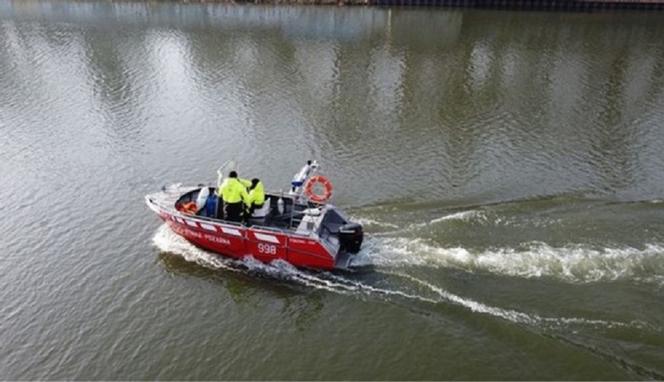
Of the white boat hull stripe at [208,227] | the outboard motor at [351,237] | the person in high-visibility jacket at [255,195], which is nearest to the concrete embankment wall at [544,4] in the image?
the person in high-visibility jacket at [255,195]

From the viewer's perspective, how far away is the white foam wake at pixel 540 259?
14609 mm

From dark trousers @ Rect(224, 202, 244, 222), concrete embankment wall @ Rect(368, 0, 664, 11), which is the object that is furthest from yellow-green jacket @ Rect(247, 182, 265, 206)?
concrete embankment wall @ Rect(368, 0, 664, 11)

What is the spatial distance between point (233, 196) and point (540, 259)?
27.7ft

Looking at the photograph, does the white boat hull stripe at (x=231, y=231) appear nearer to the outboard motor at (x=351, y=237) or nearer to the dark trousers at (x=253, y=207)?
the dark trousers at (x=253, y=207)

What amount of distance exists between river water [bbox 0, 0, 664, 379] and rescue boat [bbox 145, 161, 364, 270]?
1.48 feet

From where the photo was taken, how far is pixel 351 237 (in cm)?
1559

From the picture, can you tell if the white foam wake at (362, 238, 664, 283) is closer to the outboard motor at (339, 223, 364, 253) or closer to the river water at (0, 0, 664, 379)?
the river water at (0, 0, 664, 379)

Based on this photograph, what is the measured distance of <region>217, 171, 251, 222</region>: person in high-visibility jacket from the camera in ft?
51.3

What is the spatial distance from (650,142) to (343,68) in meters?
17.4

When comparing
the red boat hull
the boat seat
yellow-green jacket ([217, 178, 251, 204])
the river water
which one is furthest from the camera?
the boat seat

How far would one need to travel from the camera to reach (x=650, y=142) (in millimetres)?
23328

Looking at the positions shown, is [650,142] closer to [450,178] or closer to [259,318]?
[450,178]

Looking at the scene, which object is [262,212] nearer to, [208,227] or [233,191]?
[233,191]

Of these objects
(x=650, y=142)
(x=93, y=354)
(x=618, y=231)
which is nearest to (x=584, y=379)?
(x=618, y=231)
